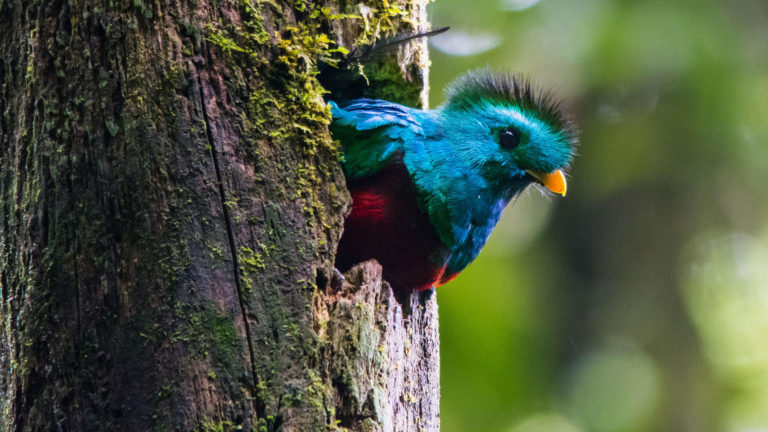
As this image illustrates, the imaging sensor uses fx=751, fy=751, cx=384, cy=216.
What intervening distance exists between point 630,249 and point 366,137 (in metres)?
5.38

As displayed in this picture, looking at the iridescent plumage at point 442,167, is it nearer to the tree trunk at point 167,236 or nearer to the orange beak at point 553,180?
the orange beak at point 553,180

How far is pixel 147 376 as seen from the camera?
217 centimetres

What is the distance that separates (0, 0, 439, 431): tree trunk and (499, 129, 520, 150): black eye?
1001 mm

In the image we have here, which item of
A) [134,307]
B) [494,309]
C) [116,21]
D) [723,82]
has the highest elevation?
[723,82]

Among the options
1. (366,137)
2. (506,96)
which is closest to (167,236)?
(366,137)

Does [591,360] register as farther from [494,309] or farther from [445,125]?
[445,125]

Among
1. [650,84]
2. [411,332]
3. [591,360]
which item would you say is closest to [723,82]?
[650,84]

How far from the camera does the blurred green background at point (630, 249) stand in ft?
22.4

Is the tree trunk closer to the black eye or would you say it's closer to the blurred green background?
the black eye

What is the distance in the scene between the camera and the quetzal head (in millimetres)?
3238

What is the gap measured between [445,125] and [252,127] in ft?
3.47

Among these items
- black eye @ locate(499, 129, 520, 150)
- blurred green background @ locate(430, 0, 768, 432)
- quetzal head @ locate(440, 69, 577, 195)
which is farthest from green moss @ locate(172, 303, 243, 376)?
blurred green background @ locate(430, 0, 768, 432)

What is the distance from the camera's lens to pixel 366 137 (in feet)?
9.89

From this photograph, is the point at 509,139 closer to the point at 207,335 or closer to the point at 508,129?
the point at 508,129
